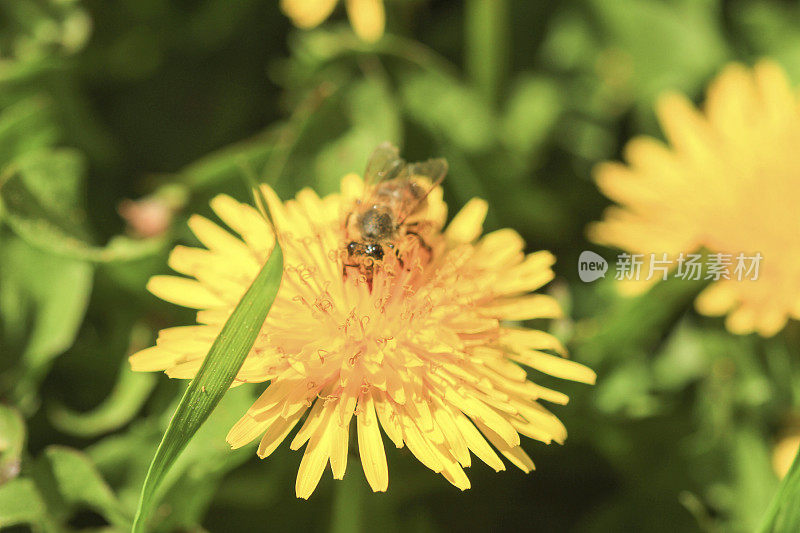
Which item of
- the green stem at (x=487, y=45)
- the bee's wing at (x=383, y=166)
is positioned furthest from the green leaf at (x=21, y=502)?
the green stem at (x=487, y=45)

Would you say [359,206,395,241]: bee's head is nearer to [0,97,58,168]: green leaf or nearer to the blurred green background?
the blurred green background

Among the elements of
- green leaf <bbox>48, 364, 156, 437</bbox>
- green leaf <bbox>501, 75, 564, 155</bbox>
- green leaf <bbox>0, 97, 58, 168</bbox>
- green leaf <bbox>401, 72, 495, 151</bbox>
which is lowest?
green leaf <bbox>48, 364, 156, 437</bbox>

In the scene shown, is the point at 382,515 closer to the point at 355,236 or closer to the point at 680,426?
the point at 355,236

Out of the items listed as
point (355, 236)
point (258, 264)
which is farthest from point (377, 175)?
point (258, 264)

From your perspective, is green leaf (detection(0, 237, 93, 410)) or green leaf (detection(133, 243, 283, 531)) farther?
green leaf (detection(0, 237, 93, 410))

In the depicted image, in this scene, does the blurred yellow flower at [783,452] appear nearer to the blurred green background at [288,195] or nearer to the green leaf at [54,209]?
the blurred green background at [288,195]

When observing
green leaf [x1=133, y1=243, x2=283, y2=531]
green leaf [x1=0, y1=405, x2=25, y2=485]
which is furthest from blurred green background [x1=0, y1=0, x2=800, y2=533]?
green leaf [x1=133, y1=243, x2=283, y2=531]

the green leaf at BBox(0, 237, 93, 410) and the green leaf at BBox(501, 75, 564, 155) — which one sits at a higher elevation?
the green leaf at BBox(501, 75, 564, 155)

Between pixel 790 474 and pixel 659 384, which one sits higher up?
pixel 659 384
